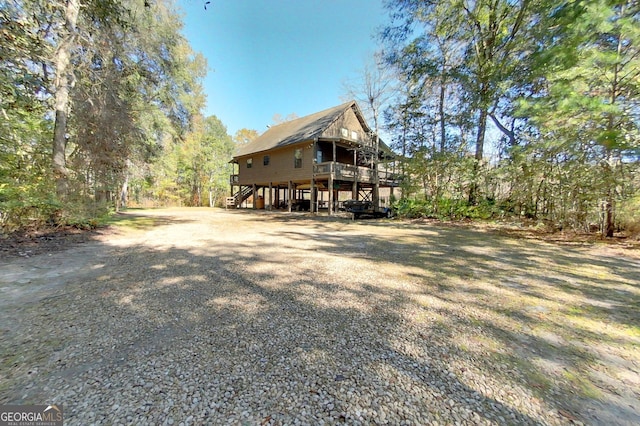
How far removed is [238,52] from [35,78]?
1134 cm

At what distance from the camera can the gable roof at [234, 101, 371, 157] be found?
54.0 ft

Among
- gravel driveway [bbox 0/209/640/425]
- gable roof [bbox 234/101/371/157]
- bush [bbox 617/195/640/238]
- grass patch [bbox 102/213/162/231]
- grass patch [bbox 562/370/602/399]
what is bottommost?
grass patch [bbox 562/370/602/399]

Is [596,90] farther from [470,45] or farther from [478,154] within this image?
[470,45]

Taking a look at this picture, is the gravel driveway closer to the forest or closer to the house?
the forest

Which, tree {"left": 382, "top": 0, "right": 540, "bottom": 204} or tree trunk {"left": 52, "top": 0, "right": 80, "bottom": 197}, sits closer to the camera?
tree trunk {"left": 52, "top": 0, "right": 80, "bottom": 197}

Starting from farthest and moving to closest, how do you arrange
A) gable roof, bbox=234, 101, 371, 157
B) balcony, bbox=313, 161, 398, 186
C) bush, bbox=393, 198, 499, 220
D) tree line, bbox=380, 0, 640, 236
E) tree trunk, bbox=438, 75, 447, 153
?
gable roof, bbox=234, 101, 371, 157
balcony, bbox=313, 161, 398, 186
tree trunk, bbox=438, 75, 447, 153
bush, bbox=393, 198, 499, 220
tree line, bbox=380, 0, 640, 236

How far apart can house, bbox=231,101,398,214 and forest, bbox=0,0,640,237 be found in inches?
139

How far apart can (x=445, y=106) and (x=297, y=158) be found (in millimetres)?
9482

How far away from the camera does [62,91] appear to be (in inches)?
276

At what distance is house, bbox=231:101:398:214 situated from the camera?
15.9 m

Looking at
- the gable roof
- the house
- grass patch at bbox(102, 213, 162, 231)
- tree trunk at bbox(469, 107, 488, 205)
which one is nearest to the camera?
grass patch at bbox(102, 213, 162, 231)

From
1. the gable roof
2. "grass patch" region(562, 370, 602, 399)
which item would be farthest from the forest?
"grass patch" region(562, 370, 602, 399)

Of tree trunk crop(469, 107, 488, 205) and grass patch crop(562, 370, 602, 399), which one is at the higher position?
tree trunk crop(469, 107, 488, 205)

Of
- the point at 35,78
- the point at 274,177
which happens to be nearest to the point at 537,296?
the point at 35,78
